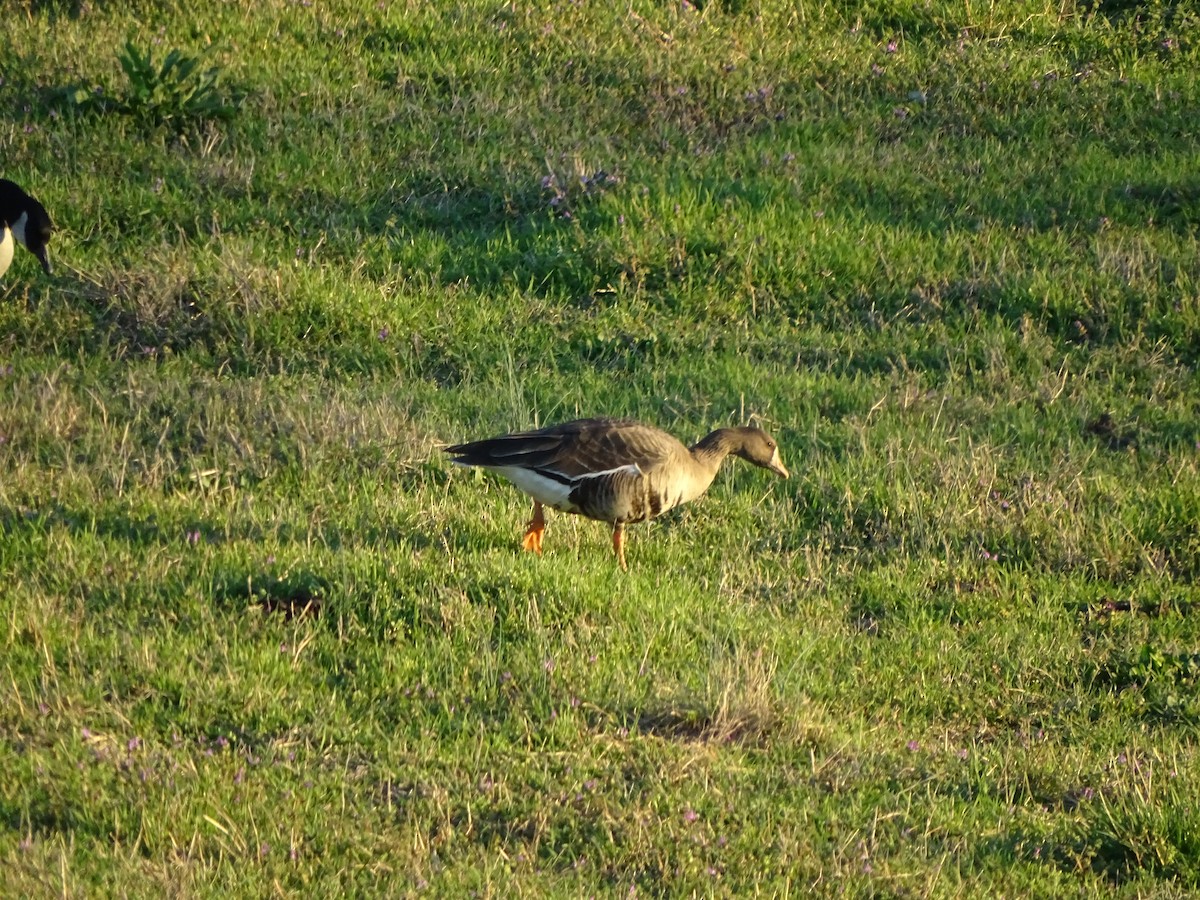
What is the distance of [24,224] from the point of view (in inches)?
354

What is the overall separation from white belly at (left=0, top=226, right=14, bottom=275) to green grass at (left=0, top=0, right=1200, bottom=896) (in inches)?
8.4

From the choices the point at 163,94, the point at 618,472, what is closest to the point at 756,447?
the point at 618,472

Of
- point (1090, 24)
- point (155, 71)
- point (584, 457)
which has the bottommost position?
point (584, 457)

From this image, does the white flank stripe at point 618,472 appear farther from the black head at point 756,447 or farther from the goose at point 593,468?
the black head at point 756,447

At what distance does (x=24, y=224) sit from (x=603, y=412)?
3.82 metres

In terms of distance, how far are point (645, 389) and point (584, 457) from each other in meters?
2.27

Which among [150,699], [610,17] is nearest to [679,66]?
[610,17]

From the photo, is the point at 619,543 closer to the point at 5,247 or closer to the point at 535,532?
the point at 535,532

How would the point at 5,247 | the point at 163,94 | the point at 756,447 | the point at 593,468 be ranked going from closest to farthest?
1. the point at 593,468
2. the point at 756,447
3. the point at 5,247
4. the point at 163,94

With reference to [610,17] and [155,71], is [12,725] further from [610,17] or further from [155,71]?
[610,17]

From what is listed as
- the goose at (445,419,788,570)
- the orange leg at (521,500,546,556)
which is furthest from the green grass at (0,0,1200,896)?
the goose at (445,419,788,570)

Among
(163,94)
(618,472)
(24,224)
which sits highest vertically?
(163,94)

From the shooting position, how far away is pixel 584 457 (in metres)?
6.37

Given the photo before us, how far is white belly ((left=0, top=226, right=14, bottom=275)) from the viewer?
29.0 feet
